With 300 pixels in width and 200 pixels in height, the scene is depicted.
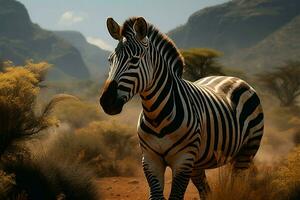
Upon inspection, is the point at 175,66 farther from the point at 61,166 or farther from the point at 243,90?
the point at 61,166

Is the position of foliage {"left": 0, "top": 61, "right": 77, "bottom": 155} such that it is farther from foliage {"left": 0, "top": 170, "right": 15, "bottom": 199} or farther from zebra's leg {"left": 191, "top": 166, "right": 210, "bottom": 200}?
zebra's leg {"left": 191, "top": 166, "right": 210, "bottom": 200}

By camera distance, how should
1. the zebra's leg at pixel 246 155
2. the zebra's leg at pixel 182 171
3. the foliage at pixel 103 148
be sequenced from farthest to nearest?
the foliage at pixel 103 148
the zebra's leg at pixel 246 155
the zebra's leg at pixel 182 171

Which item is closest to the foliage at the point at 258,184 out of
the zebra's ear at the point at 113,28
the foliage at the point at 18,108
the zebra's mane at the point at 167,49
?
the zebra's mane at the point at 167,49

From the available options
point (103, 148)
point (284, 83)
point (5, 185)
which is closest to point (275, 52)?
point (284, 83)

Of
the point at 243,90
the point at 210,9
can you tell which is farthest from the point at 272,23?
the point at 243,90

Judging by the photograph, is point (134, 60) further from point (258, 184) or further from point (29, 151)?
point (29, 151)

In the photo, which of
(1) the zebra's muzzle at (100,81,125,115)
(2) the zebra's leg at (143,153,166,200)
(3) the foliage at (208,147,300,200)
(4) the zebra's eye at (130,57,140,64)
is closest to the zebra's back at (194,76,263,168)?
(3) the foliage at (208,147,300,200)

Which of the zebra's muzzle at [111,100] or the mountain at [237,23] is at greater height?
the zebra's muzzle at [111,100]

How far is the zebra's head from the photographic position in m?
4.58

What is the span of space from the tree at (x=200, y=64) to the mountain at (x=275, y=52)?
80151mm

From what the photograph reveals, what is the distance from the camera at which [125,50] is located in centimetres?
486

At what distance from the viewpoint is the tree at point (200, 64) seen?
2620 centimetres

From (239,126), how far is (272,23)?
532 ft

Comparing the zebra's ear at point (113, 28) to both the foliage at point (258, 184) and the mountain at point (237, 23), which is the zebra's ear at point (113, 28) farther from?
the mountain at point (237, 23)
